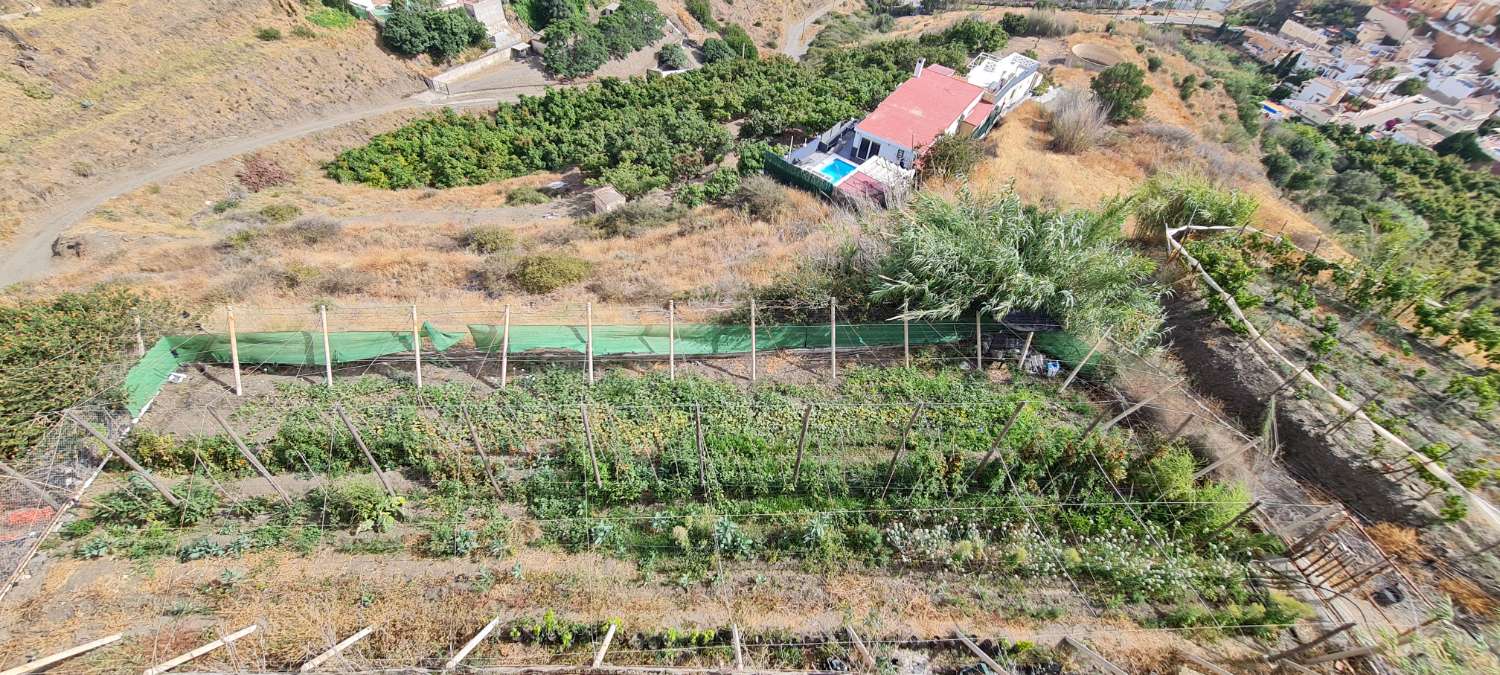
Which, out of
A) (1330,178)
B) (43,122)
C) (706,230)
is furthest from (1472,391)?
(43,122)

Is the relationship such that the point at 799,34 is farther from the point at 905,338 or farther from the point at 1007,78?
the point at 905,338

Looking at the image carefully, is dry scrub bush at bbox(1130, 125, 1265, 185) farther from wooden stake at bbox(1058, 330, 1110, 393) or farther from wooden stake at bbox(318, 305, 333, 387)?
wooden stake at bbox(318, 305, 333, 387)

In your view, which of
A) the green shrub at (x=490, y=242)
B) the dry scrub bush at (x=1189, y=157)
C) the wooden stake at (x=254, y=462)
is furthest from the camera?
the dry scrub bush at (x=1189, y=157)

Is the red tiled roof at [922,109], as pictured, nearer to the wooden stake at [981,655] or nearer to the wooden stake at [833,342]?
the wooden stake at [833,342]

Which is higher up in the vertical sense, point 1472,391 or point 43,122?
point 43,122

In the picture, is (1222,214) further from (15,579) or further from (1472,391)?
(15,579)

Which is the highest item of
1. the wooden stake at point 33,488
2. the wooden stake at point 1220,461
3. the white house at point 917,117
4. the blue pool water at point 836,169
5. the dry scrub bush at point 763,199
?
the white house at point 917,117

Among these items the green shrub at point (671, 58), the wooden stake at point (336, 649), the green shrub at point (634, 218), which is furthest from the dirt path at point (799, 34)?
the wooden stake at point (336, 649)
